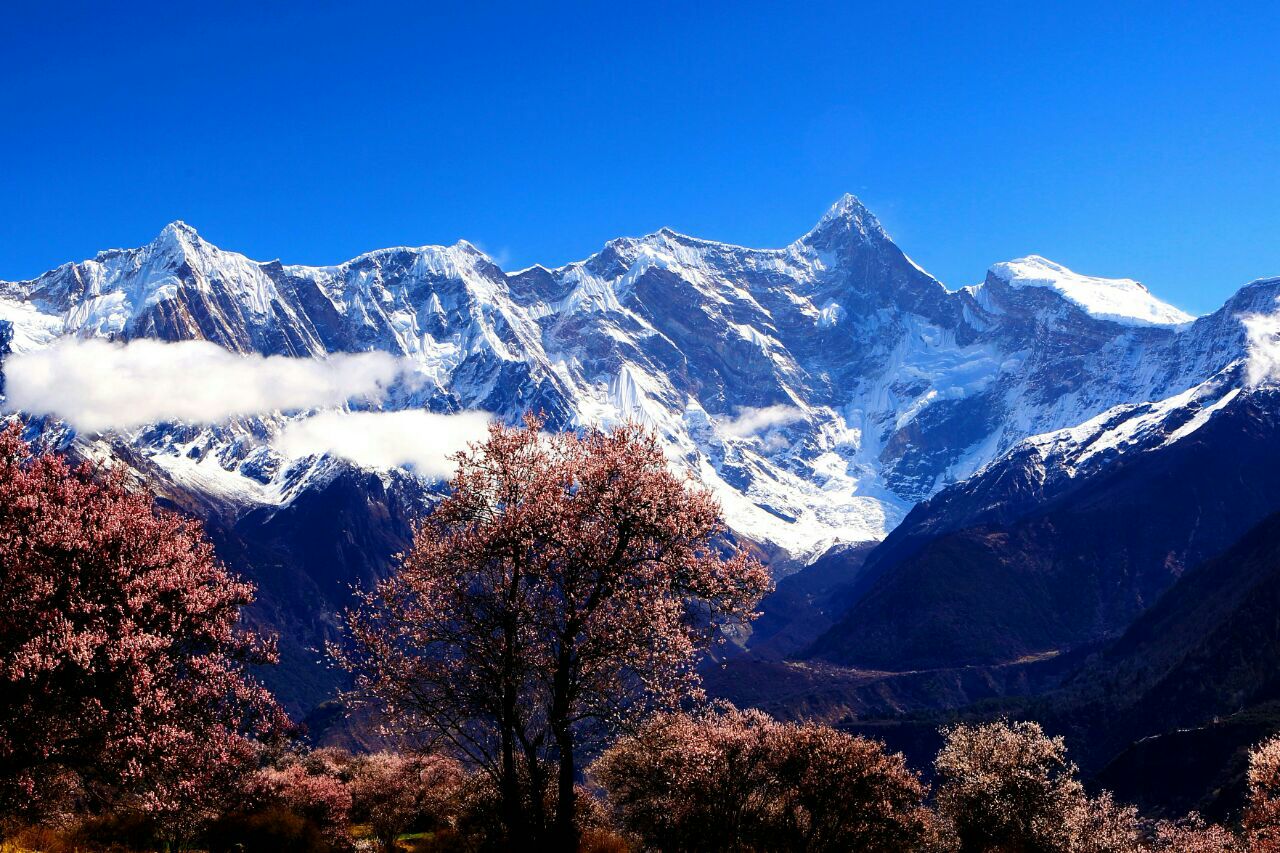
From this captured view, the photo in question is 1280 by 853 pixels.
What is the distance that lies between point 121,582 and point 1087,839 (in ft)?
233

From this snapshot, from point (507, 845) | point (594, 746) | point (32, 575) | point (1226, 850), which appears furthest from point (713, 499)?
point (1226, 850)

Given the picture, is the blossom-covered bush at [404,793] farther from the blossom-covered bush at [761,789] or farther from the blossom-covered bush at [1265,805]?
→ the blossom-covered bush at [1265,805]

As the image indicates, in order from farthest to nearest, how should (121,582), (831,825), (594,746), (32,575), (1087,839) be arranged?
(1087,839) → (831,825) → (594,746) → (121,582) → (32,575)

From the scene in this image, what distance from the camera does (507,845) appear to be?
37.3 meters

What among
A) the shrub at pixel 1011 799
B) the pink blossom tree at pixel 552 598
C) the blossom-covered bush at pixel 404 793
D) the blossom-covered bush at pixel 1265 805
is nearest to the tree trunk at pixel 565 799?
the pink blossom tree at pixel 552 598

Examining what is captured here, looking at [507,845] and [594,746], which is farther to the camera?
[507,845]

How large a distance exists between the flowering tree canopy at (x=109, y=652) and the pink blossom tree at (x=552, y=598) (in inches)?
210

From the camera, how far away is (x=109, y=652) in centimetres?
2645

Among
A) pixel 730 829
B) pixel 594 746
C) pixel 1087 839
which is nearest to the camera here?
pixel 594 746

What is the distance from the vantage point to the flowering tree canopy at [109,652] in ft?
85.6

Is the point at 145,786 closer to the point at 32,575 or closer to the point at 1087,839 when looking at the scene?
the point at 32,575

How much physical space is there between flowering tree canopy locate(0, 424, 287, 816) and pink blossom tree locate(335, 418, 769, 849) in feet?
17.5

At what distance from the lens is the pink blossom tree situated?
30.4m

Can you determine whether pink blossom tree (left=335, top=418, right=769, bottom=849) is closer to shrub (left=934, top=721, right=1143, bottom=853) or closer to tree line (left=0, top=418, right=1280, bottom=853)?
tree line (left=0, top=418, right=1280, bottom=853)
